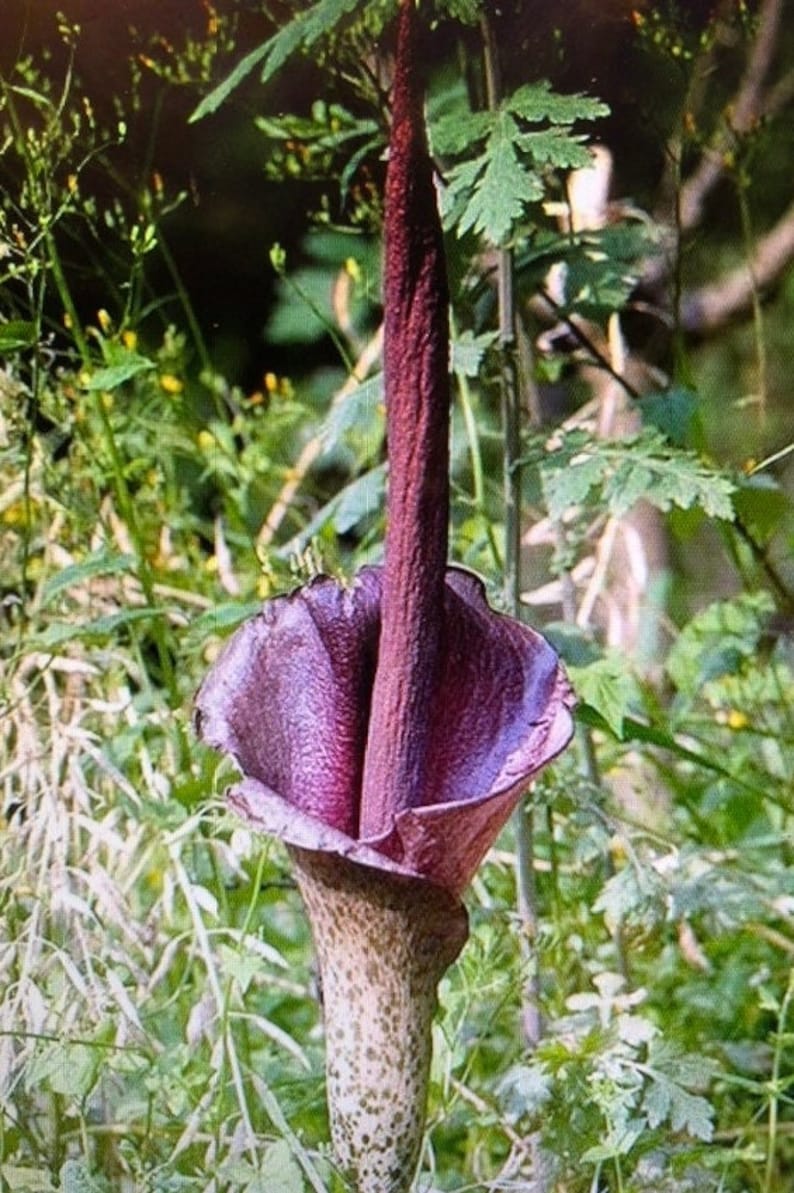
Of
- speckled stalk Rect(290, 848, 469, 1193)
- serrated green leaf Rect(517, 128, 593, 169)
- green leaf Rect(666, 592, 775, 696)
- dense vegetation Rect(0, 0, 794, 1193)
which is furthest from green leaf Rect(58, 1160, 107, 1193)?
green leaf Rect(666, 592, 775, 696)

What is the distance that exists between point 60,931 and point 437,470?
394 mm

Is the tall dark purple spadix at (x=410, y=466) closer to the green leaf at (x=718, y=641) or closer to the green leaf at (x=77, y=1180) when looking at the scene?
the green leaf at (x=77, y=1180)

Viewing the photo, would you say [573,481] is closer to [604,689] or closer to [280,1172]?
[604,689]

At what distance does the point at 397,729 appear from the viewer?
73cm

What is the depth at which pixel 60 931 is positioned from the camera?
93 centimetres

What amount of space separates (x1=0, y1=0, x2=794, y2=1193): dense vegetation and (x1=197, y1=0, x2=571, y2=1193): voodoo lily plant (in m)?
0.07

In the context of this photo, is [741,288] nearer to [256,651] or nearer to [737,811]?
[737,811]

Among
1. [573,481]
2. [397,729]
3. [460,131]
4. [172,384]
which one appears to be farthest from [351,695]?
[172,384]

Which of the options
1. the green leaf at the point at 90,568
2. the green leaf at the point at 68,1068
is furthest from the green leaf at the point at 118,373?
the green leaf at the point at 68,1068

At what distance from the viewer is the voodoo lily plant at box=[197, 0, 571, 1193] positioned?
2.21 ft

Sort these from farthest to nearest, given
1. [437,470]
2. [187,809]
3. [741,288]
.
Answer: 1. [741,288]
2. [187,809]
3. [437,470]

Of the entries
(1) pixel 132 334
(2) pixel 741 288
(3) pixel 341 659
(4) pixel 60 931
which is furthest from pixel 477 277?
(2) pixel 741 288

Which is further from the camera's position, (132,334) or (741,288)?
(741,288)

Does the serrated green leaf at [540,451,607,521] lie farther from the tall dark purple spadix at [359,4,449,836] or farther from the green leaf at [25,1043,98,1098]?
the green leaf at [25,1043,98,1098]
